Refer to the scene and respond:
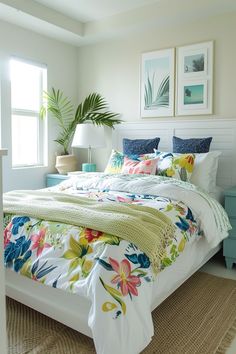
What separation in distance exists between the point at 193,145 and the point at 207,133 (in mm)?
295

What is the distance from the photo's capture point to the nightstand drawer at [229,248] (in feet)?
9.43

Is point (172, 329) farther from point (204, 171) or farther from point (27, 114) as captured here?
point (27, 114)

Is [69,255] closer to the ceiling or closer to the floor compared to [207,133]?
closer to the floor

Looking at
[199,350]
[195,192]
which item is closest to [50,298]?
[199,350]

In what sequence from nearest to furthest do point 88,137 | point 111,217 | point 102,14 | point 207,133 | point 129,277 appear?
point 129,277 < point 111,217 < point 207,133 < point 102,14 < point 88,137

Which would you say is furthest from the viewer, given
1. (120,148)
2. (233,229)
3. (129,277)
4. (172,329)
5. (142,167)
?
(120,148)

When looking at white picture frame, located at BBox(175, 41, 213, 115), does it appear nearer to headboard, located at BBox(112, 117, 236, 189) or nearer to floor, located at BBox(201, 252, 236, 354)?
headboard, located at BBox(112, 117, 236, 189)

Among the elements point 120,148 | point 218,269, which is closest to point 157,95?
point 120,148

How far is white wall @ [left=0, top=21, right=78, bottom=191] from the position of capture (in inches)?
143

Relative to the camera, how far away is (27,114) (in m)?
4.03

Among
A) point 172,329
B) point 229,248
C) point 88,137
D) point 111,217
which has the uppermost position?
point 88,137

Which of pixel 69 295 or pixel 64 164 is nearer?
pixel 69 295

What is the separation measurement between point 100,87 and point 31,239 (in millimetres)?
2835

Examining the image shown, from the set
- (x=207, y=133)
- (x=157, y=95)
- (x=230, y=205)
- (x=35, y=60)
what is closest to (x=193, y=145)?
(x=207, y=133)
